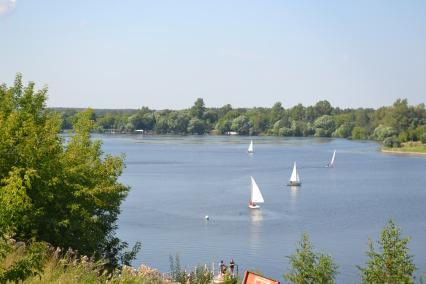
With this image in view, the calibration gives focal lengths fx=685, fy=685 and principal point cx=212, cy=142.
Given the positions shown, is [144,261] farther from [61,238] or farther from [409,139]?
[409,139]

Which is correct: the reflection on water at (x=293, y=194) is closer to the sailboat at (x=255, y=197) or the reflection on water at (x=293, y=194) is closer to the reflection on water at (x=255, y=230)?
the sailboat at (x=255, y=197)

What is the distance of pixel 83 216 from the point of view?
17.3 m

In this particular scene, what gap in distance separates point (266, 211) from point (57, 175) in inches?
1362

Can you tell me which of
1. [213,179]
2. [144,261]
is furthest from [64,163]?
[213,179]

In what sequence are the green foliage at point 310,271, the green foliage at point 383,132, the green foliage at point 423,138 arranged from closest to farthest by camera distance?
the green foliage at point 310,271 → the green foliage at point 423,138 → the green foliage at point 383,132

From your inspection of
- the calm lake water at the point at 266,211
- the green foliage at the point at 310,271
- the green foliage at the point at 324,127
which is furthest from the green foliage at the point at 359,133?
the green foliage at the point at 310,271

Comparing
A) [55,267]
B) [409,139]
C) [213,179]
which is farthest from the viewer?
[409,139]

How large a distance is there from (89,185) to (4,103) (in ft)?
11.1

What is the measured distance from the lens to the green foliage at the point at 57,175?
1450 cm

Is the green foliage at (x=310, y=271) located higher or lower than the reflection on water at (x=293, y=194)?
higher

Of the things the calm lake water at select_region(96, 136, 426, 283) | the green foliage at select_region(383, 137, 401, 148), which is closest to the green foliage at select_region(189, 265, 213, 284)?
the calm lake water at select_region(96, 136, 426, 283)

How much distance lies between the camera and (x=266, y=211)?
49438mm

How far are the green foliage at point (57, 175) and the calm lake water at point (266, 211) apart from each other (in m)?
10.1

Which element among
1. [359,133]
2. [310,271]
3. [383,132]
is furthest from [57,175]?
[359,133]
